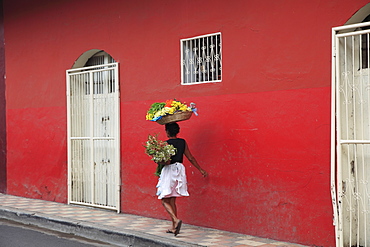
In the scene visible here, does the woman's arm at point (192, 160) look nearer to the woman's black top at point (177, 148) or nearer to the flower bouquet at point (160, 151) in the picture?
the woman's black top at point (177, 148)

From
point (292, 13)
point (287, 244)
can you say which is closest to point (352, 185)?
point (287, 244)

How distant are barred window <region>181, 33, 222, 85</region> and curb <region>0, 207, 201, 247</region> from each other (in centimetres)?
235

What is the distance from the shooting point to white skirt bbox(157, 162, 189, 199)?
730 centimetres

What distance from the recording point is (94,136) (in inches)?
388

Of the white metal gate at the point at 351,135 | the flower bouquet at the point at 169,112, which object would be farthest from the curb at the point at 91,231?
the white metal gate at the point at 351,135

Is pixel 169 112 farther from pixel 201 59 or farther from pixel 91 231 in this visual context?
pixel 91 231

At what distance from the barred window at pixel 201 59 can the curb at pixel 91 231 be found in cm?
235

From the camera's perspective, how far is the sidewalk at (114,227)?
6.96m

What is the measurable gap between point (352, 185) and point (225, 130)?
2020 mm

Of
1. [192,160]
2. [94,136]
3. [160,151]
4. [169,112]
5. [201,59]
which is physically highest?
[201,59]

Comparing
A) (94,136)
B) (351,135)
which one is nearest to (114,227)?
(94,136)

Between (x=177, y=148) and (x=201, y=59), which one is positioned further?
(x=201, y=59)

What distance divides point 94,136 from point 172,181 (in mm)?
2969

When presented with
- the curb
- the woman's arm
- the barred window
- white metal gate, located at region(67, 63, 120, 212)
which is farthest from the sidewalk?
the barred window
